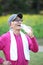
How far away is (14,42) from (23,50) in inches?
6.5

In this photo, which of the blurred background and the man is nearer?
the man

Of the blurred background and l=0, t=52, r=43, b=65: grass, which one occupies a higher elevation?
l=0, t=52, r=43, b=65: grass

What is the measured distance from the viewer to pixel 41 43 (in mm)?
13297

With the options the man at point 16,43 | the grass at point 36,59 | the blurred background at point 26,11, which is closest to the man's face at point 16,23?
the man at point 16,43

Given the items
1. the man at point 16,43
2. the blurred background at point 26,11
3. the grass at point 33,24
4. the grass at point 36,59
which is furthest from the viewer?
the blurred background at point 26,11

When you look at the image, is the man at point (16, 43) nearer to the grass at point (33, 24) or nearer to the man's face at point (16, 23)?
the man's face at point (16, 23)

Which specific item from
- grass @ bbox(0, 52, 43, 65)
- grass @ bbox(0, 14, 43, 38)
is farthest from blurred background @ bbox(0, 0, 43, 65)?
grass @ bbox(0, 52, 43, 65)

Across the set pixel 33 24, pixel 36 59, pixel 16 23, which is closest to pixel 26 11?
pixel 33 24

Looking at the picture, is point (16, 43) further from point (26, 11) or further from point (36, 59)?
point (26, 11)

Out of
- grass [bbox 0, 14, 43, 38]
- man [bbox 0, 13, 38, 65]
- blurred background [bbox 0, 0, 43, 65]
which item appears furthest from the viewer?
blurred background [bbox 0, 0, 43, 65]

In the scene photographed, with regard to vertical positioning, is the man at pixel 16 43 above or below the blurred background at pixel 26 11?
above

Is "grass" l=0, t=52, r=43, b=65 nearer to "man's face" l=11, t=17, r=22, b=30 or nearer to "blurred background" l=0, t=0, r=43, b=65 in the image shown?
"man's face" l=11, t=17, r=22, b=30

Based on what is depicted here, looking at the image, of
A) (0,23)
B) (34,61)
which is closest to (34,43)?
(34,61)

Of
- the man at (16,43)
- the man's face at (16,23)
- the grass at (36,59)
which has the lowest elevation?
the grass at (36,59)
